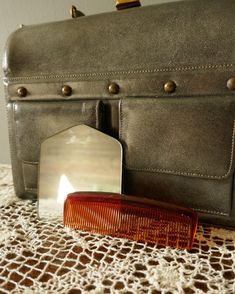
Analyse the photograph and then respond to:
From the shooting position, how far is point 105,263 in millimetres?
303

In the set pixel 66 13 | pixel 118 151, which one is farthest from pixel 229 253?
pixel 66 13

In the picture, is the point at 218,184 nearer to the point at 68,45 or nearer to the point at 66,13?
the point at 68,45

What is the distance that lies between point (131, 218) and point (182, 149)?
0.38 feet

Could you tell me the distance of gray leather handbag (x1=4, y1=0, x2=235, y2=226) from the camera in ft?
1.14

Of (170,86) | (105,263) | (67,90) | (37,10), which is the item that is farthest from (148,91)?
(37,10)

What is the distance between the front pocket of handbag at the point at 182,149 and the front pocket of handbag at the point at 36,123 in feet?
0.20

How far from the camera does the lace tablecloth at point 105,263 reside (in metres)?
0.27

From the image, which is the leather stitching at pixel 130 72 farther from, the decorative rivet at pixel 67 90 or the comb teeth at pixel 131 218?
the comb teeth at pixel 131 218

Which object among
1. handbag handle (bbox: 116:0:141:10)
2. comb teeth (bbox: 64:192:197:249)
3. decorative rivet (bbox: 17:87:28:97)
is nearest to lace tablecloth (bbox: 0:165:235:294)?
comb teeth (bbox: 64:192:197:249)

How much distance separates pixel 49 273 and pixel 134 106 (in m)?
0.24

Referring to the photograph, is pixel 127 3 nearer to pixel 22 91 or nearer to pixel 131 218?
pixel 22 91

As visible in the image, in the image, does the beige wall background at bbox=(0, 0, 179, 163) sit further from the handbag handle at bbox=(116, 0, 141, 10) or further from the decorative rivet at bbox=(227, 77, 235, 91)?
the decorative rivet at bbox=(227, 77, 235, 91)

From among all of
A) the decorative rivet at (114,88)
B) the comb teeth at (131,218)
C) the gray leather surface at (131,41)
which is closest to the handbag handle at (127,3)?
the gray leather surface at (131,41)

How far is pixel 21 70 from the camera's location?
1.51 ft
